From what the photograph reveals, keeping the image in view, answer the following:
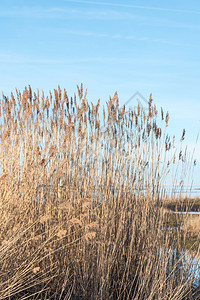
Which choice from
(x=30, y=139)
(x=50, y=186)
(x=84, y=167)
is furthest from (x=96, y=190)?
(x=30, y=139)

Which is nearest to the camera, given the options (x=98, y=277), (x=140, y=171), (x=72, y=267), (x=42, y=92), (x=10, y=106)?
→ (x=98, y=277)

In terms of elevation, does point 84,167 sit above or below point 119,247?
above

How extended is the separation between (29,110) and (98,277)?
5.34 ft

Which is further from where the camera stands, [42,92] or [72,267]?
[42,92]

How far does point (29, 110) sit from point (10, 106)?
0.56 m

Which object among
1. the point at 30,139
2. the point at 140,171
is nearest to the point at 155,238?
the point at 140,171

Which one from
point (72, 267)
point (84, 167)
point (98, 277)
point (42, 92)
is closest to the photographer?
point (98, 277)

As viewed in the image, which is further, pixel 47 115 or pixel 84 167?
pixel 47 115

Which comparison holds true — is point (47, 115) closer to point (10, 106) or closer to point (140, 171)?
point (10, 106)

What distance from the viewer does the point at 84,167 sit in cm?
308

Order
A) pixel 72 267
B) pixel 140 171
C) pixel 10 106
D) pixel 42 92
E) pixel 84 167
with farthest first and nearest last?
pixel 10 106, pixel 42 92, pixel 140 171, pixel 84 167, pixel 72 267

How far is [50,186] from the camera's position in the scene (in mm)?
3115

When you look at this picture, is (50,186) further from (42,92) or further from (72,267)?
(42,92)

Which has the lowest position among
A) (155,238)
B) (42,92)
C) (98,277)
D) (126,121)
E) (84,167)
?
(98,277)
